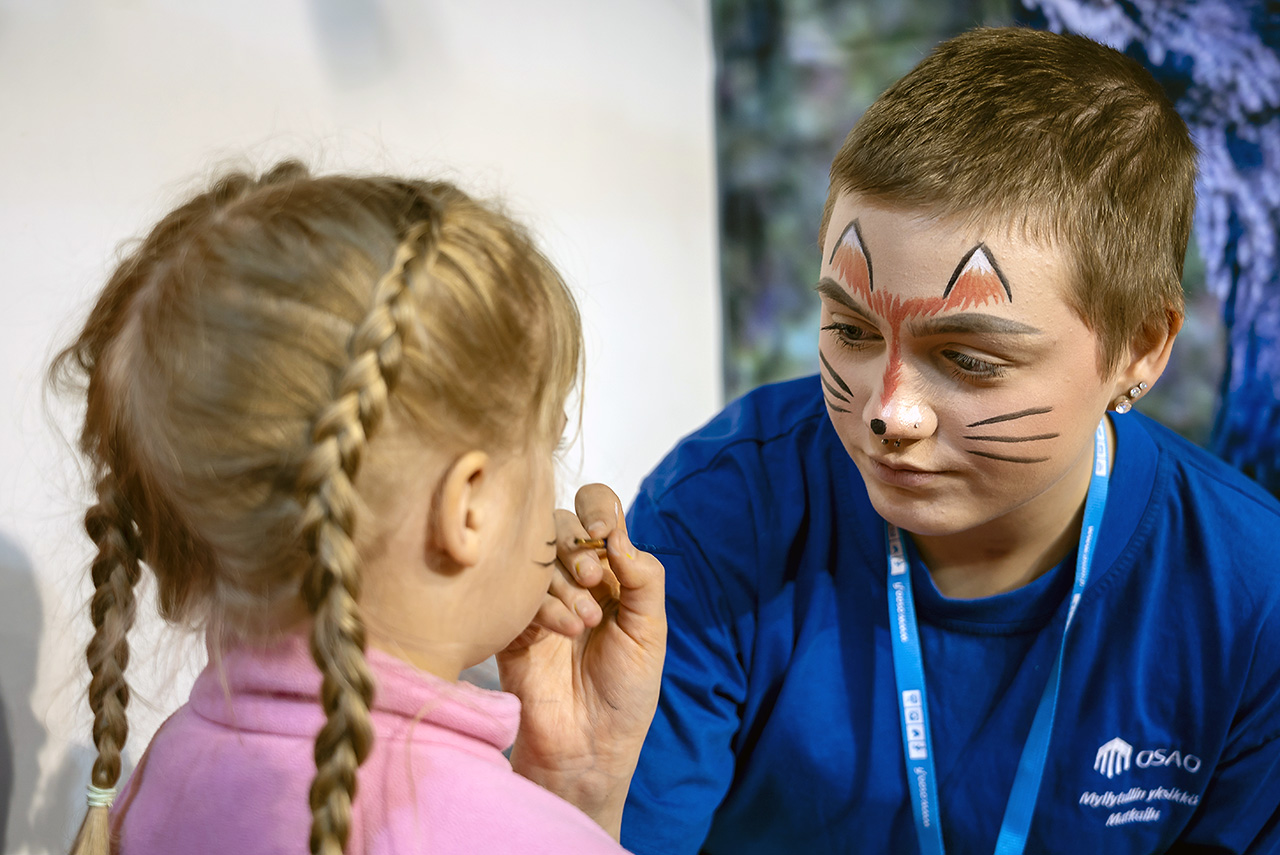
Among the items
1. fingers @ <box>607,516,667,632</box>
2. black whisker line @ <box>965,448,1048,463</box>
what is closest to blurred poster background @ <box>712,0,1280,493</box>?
black whisker line @ <box>965,448,1048,463</box>

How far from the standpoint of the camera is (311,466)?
0.47 m

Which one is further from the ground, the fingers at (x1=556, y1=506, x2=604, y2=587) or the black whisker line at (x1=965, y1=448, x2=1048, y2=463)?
the black whisker line at (x1=965, y1=448, x2=1048, y2=463)

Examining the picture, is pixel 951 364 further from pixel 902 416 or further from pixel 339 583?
pixel 339 583

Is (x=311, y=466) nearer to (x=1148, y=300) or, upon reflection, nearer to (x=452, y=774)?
(x=452, y=774)

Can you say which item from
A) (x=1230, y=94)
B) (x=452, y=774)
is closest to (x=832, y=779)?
(x=452, y=774)

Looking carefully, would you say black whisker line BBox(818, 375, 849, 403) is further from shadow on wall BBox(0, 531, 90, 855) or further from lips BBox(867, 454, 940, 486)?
shadow on wall BBox(0, 531, 90, 855)

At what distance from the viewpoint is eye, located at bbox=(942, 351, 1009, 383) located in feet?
2.44

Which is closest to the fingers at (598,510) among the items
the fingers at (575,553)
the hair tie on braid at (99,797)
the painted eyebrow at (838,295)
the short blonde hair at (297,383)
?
the fingers at (575,553)

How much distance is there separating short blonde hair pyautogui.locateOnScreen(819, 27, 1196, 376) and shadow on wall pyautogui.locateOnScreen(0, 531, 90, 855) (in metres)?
0.80

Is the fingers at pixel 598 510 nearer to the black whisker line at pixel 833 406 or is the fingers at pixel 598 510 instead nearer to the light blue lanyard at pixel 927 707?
the black whisker line at pixel 833 406

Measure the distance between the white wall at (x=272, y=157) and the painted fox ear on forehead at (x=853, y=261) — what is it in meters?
0.32

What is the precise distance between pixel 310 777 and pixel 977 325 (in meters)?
0.53

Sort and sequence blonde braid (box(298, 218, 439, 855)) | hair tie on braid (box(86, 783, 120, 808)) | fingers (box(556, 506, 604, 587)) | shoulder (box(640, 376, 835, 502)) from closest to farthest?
blonde braid (box(298, 218, 439, 855)) → hair tie on braid (box(86, 783, 120, 808)) → fingers (box(556, 506, 604, 587)) → shoulder (box(640, 376, 835, 502))

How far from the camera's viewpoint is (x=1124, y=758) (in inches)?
34.5
